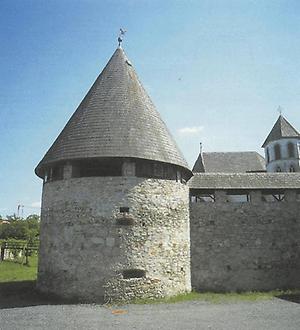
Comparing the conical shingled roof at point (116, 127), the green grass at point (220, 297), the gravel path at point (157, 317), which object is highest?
the conical shingled roof at point (116, 127)

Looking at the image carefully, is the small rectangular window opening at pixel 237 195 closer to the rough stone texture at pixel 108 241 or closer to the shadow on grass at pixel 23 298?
the rough stone texture at pixel 108 241

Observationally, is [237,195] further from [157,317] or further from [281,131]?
[281,131]

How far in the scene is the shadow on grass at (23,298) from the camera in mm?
9941

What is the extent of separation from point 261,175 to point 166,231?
628 cm

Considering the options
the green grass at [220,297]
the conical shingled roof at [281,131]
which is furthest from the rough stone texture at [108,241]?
the conical shingled roof at [281,131]

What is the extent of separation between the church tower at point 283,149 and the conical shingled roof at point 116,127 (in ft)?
66.0

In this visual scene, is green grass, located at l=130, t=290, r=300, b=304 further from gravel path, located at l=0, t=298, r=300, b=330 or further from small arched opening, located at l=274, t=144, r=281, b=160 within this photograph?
small arched opening, located at l=274, t=144, r=281, b=160

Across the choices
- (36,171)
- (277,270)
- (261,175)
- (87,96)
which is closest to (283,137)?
(261,175)

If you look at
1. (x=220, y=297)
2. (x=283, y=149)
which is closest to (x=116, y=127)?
(x=220, y=297)

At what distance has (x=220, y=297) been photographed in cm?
1175

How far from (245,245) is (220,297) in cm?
300

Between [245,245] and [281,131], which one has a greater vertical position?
[281,131]

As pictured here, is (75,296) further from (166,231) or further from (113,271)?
(166,231)

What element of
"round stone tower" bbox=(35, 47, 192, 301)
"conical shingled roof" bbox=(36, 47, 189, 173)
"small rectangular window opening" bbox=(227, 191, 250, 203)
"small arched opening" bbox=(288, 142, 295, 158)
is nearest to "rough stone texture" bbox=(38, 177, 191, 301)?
"round stone tower" bbox=(35, 47, 192, 301)
